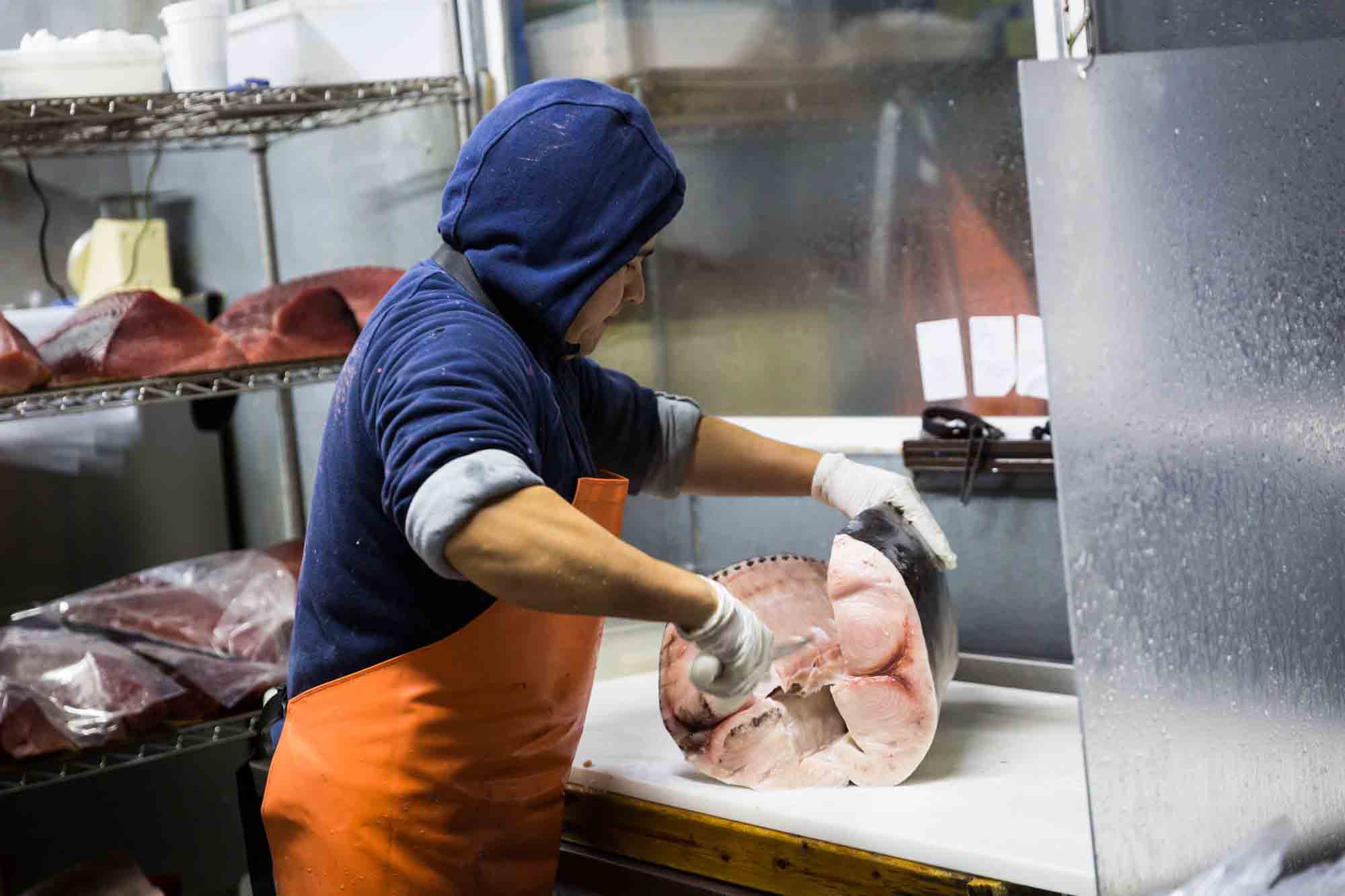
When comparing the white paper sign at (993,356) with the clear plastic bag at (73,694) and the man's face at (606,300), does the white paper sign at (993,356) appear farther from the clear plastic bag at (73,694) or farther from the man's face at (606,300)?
the clear plastic bag at (73,694)

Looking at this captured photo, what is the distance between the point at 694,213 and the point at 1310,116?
64.6 inches

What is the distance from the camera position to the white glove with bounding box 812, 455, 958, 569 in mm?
1868

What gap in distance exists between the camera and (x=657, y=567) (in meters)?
1.39

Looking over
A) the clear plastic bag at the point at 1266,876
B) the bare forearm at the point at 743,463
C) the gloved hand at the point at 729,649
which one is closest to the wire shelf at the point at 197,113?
the bare forearm at the point at 743,463

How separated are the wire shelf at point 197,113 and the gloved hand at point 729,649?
151cm

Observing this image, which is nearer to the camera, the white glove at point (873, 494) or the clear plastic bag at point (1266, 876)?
the clear plastic bag at point (1266, 876)

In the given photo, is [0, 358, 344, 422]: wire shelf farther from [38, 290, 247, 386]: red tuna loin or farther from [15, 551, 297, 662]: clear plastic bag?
[15, 551, 297, 662]: clear plastic bag

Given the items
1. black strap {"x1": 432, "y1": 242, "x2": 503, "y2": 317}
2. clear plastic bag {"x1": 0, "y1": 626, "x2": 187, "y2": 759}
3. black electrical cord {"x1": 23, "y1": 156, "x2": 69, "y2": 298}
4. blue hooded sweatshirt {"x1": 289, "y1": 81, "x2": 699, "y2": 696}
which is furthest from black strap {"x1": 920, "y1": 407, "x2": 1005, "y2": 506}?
black electrical cord {"x1": 23, "y1": 156, "x2": 69, "y2": 298}

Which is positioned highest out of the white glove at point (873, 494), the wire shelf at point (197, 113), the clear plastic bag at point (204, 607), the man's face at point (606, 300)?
the wire shelf at point (197, 113)

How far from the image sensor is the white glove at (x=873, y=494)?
1868mm

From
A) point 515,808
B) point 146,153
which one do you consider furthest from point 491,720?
point 146,153

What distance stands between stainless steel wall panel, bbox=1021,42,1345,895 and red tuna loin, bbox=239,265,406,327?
1832mm

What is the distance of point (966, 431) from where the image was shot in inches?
86.7

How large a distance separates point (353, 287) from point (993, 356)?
132 cm
